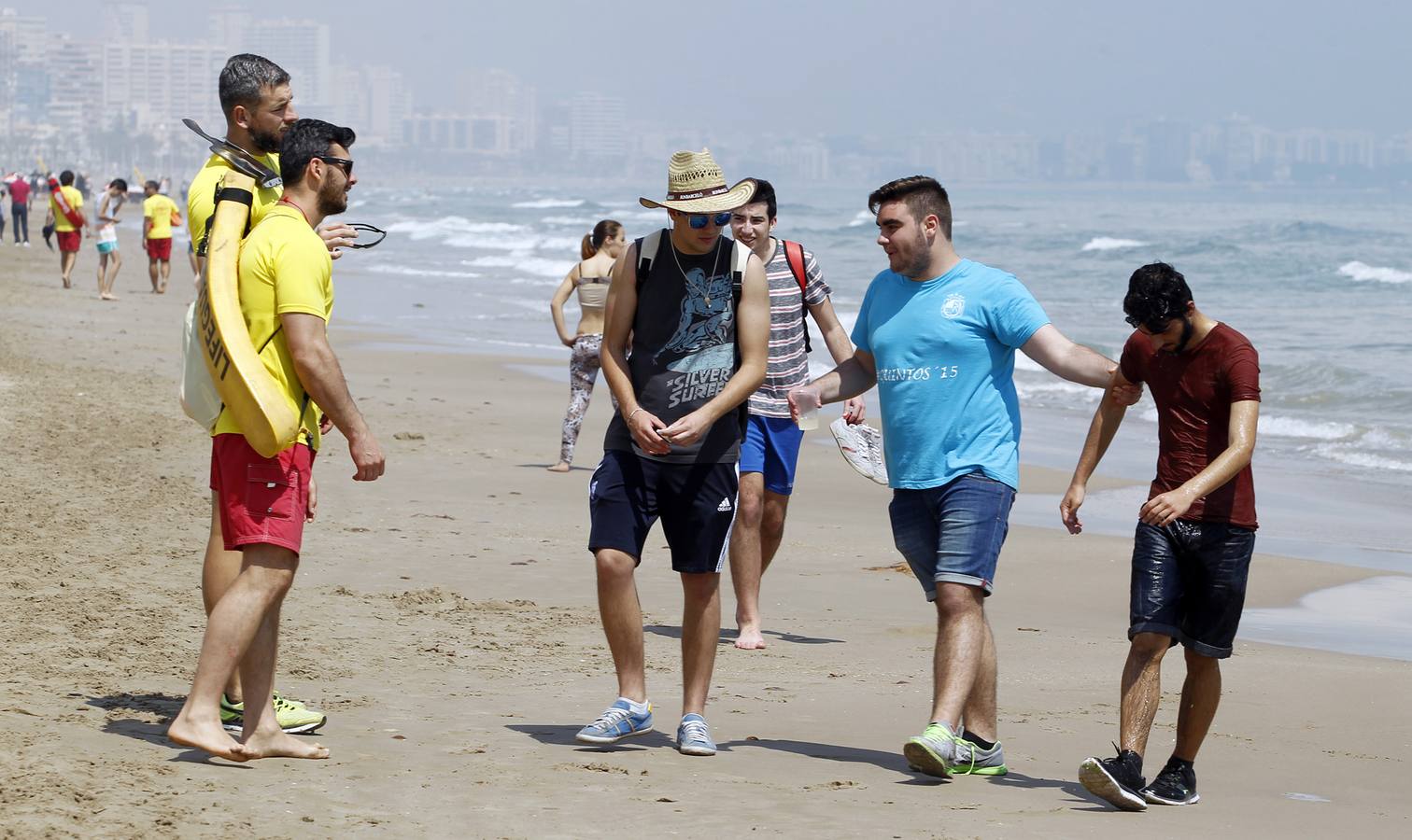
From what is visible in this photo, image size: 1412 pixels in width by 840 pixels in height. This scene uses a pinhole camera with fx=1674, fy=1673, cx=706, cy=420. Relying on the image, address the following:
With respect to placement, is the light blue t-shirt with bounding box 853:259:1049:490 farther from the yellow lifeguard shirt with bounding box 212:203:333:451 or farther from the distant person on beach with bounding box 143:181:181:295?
the distant person on beach with bounding box 143:181:181:295

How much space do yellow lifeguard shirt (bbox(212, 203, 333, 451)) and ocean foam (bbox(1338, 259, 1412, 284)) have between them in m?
34.5

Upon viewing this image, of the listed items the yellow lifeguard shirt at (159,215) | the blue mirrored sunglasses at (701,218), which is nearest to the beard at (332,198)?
the blue mirrored sunglasses at (701,218)

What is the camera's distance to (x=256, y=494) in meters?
4.43

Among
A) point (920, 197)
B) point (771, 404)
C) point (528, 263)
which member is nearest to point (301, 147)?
point (920, 197)

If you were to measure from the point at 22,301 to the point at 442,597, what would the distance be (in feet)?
53.9

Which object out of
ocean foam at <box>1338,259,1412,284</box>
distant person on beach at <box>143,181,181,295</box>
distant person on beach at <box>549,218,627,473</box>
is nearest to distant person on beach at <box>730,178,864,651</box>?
distant person on beach at <box>549,218,627,473</box>

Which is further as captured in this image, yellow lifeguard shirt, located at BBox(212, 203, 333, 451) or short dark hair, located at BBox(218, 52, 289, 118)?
short dark hair, located at BBox(218, 52, 289, 118)

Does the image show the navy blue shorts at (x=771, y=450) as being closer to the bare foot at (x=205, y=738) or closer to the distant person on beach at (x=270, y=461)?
the distant person on beach at (x=270, y=461)

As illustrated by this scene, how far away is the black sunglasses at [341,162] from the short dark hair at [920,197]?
5.01 ft

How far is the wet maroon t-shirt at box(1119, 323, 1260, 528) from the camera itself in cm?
462

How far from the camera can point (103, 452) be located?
10258 mm

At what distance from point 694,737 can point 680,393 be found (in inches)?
40.4

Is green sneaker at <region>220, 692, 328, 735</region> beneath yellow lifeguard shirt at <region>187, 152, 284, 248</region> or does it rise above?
beneath

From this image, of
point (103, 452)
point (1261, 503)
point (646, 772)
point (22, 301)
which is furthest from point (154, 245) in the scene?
point (646, 772)
